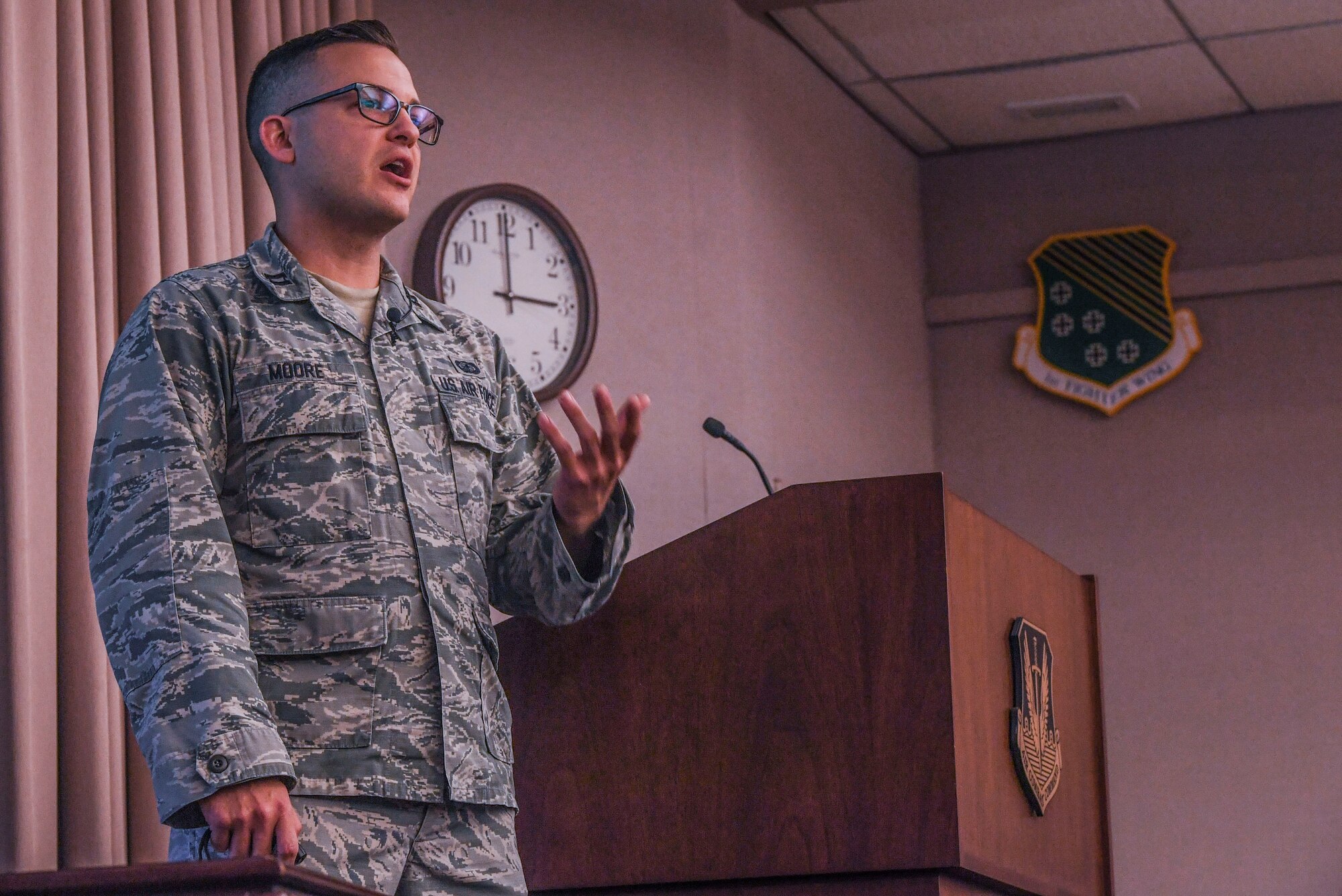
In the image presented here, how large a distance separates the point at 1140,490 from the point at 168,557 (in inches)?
172

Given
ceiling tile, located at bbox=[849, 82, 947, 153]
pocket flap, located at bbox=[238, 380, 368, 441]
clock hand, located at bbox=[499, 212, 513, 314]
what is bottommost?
pocket flap, located at bbox=[238, 380, 368, 441]

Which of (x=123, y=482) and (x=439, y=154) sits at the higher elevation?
(x=439, y=154)

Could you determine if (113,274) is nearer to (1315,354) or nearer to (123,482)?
(123,482)

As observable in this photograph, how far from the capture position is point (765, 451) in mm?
4527

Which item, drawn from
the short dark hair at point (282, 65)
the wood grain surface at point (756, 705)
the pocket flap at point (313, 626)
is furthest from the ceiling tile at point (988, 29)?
the pocket flap at point (313, 626)

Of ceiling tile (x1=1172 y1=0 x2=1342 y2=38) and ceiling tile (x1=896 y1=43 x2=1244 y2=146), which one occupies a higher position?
ceiling tile (x1=1172 y1=0 x2=1342 y2=38)

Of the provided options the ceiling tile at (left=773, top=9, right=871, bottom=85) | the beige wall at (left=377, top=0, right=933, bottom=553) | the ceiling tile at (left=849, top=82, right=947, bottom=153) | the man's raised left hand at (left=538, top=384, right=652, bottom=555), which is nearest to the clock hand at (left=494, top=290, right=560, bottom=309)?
the beige wall at (left=377, top=0, right=933, bottom=553)

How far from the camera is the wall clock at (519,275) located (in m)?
3.93

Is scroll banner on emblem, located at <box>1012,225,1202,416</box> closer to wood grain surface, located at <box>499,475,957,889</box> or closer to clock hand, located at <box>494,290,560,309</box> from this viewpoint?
clock hand, located at <box>494,290,560,309</box>

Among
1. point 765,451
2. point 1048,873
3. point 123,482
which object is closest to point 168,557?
point 123,482

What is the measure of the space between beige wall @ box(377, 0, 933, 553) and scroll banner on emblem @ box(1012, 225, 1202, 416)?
2.97 feet

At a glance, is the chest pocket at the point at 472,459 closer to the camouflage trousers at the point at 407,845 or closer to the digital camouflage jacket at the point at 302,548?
the digital camouflage jacket at the point at 302,548

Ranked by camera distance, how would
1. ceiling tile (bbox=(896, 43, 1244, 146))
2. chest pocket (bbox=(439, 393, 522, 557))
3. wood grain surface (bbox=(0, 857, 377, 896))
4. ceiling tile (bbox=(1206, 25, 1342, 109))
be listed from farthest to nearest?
ceiling tile (bbox=(896, 43, 1244, 146)), ceiling tile (bbox=(1206, 25, 1342, 109)), chest pocket (bbox=(439, 393, 522, 557)), wood grain surface (bbox=(0, 857, 377, 896))

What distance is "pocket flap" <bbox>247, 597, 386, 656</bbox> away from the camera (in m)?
1.63
